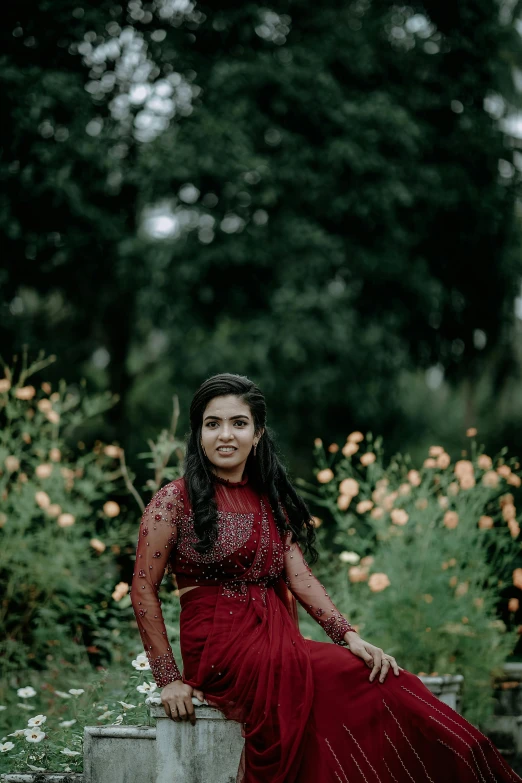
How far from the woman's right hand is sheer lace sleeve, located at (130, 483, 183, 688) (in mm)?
28

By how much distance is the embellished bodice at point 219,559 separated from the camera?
104 inches

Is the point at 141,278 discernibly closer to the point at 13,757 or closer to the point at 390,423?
the point at 390,423

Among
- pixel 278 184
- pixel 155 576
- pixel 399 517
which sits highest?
pixel 155 576

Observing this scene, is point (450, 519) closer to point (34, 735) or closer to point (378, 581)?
point (378, 581)

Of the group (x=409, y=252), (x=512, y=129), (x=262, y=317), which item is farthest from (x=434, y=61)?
(x=262, y=317)

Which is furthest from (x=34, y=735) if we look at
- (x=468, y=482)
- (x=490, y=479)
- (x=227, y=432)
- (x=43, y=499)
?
(x=490, y=479)

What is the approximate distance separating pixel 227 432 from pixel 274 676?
2.42ft

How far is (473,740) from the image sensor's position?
2.51m

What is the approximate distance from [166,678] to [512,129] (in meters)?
10.6

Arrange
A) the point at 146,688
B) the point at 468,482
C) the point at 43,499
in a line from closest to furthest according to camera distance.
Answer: the point at 146,688
the point at 468,482
the point at 43,499

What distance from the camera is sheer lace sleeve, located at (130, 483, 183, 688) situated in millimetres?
2637

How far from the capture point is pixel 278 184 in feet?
33.1

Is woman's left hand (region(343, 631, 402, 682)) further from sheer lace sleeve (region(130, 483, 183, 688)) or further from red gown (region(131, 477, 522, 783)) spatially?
sheer lace sleeve (region(130, 483, 183, 688))

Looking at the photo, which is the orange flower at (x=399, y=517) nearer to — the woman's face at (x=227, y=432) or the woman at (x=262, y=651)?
the woman at (x=262, y=651)
